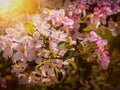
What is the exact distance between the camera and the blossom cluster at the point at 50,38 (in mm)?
2191

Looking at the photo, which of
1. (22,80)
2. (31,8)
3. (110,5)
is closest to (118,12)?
(110,5)

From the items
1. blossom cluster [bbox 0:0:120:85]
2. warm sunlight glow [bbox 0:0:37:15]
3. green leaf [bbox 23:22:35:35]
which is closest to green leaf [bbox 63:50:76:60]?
blossom cluster [bbox 0:0:120:85]

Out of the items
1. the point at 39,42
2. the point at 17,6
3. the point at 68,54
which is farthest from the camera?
the point at 17,6

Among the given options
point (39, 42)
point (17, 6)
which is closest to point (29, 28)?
point (39, 42)

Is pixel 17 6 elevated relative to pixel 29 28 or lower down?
elevated

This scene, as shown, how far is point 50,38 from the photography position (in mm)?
2215

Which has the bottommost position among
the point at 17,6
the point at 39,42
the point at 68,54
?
the point at 68,54

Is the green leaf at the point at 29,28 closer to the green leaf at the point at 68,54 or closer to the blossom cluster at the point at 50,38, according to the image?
the blossom cluster at the point at 50,38

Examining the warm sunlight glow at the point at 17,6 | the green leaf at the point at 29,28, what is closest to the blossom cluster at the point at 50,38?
the green leaf at the point at 29,28

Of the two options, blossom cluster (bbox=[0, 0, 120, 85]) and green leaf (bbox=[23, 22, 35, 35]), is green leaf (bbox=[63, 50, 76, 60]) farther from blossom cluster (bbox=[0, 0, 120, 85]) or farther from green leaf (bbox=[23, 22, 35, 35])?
green leaf (bbox=[23, 22, 35, 35])

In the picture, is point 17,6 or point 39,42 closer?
point 39,42

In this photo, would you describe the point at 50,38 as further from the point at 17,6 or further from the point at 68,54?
the point at 17,6

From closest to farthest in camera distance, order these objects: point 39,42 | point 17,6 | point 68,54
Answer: point 39,42, point 68,54, point 17,6

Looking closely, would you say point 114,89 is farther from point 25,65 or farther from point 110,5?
point 25,65
